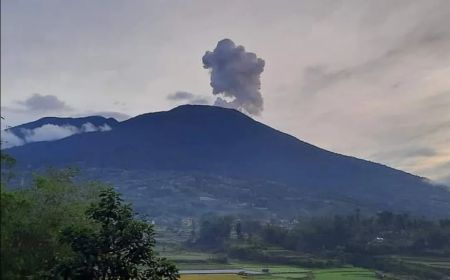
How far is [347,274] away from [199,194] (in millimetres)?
101225

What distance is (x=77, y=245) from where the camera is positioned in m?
12.2

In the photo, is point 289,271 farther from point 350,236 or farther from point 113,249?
point 113,249

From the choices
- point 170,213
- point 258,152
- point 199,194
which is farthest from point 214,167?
point 170,213

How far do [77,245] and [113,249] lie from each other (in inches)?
31.1

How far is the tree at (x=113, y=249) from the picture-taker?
12.0m

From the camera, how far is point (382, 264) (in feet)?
180

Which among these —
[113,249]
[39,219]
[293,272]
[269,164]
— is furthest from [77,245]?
[269,164]

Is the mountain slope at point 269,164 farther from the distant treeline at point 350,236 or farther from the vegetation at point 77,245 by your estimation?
the vegetation at point 77,245

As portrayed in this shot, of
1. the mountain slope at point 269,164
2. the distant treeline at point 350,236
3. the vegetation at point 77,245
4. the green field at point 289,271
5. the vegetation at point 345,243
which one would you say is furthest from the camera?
the mountain slope at point 269,164

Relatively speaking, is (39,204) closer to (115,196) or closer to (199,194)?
(115,196)

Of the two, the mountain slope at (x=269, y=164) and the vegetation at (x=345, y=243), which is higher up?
the mountain slope at (x=269, y=164)

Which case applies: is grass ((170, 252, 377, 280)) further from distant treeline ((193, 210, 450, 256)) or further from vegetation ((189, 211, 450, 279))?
distant treeline ((193, 210, 450, 256))

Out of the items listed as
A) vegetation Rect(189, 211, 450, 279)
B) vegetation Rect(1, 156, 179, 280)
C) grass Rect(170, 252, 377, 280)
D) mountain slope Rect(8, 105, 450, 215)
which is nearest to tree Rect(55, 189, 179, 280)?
vegetation Rect(1, 156, 179, 280)

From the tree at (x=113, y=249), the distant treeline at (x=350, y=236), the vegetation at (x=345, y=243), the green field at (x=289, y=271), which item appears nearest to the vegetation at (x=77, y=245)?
the tree at (x=113, y=249)
